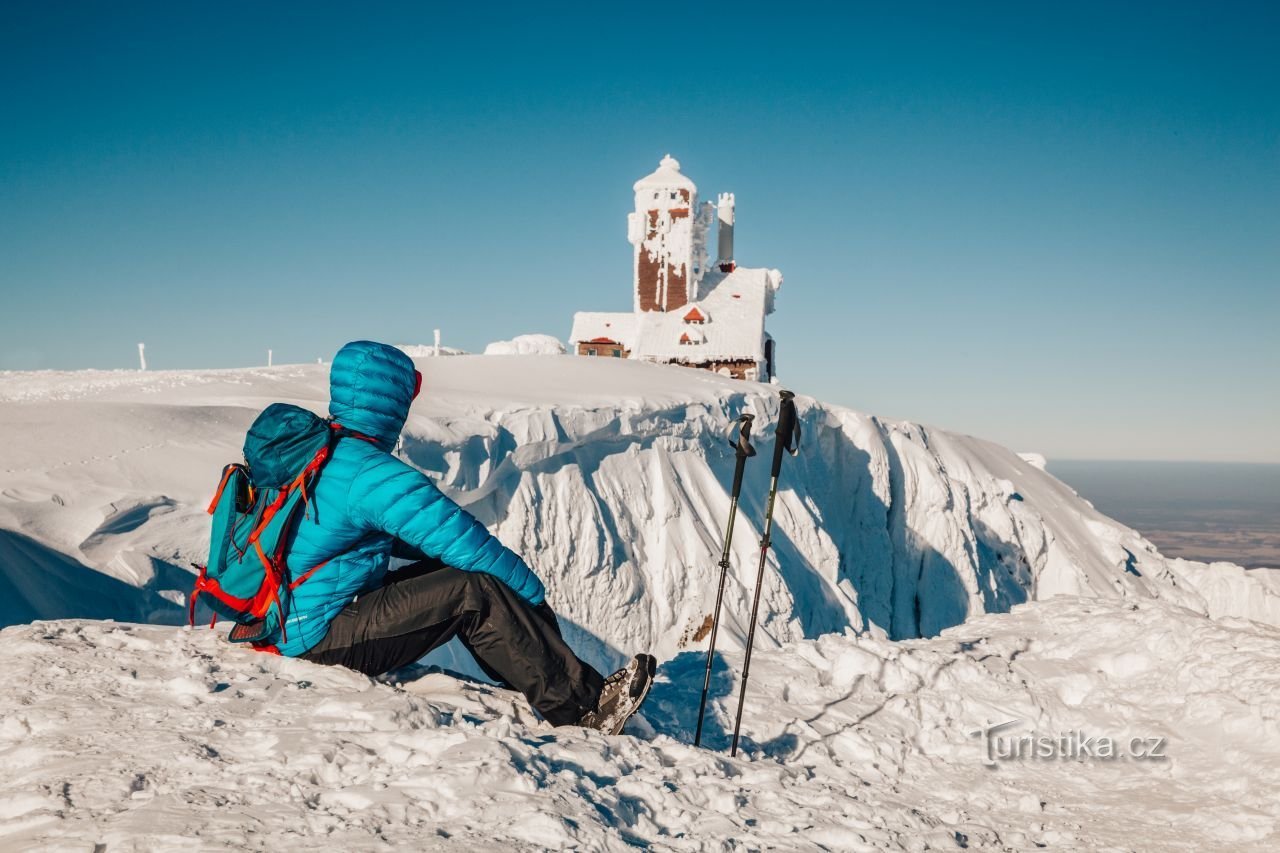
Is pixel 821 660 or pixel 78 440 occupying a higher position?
pixel 78 440

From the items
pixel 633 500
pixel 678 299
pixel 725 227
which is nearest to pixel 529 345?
pixel 678 299

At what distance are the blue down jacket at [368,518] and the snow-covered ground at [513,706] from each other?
0.38 m

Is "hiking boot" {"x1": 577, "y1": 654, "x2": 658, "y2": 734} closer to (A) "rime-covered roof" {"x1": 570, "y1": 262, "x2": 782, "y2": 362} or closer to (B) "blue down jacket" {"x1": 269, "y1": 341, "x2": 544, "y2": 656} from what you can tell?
(B) "blue down jacket" {"x1": 269, "y1": 341, "x2": 544, "y2": 656}

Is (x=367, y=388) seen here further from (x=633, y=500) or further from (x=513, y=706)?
(x=633, y=500)

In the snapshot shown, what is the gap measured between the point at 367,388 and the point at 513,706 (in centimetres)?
167

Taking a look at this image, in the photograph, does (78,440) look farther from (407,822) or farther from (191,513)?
(407,822)

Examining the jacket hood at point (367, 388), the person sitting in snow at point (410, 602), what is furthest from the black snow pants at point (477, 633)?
the jacket hood at point (367, 388)

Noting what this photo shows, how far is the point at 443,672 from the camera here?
4.47 m

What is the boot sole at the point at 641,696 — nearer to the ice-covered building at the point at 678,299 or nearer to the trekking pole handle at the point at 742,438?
the trekking pole handle at the point at 742,438

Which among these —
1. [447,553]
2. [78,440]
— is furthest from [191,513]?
[447,553]

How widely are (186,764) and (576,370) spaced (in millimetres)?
14059

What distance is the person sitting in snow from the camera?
371 centimetres

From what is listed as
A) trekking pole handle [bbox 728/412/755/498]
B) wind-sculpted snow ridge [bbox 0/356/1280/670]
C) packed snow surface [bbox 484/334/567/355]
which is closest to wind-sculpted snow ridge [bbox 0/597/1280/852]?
trekking pole handle [bbox 728/412/755/498]

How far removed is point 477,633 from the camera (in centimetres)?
386
